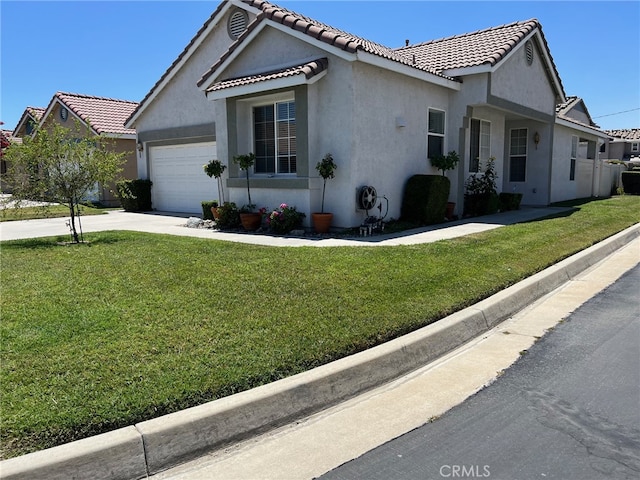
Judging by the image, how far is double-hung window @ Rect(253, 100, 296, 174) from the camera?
486 inches

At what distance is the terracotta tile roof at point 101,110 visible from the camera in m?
22.6

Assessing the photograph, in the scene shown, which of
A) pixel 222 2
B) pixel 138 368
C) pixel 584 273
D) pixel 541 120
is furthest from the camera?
pixel 541 120

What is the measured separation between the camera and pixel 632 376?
14.4ft

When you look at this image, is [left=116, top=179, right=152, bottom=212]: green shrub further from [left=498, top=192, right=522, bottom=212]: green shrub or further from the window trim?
[left=498, top=192, right=522, bottom=212]: green shrub

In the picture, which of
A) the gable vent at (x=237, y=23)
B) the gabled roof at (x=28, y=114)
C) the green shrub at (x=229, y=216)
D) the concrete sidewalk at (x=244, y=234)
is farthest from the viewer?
the gabled roof at (x=28, y=114)

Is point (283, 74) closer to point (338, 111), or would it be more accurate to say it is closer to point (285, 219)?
point (338, 111)

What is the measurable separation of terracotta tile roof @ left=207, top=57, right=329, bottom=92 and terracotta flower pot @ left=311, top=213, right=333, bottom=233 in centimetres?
291

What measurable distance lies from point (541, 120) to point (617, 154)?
4408 centimetres

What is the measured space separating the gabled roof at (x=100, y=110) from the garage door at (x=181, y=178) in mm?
4401

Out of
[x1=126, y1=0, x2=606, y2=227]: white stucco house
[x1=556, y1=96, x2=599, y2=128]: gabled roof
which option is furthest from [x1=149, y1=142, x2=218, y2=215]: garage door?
[x1=556, y1=96, x2=599, y2=128]: gabled roof

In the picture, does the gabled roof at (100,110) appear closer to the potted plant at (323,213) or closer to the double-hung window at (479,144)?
the potted plant at (323,213)

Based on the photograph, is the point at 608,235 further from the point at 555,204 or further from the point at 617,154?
the point at 617,154

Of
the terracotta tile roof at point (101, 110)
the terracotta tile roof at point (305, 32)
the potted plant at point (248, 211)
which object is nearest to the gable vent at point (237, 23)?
the terracotta tile roof at point (305, 32)

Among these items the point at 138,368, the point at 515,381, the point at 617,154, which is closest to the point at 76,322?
the point at 138,368
